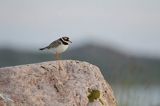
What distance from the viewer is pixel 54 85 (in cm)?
1192

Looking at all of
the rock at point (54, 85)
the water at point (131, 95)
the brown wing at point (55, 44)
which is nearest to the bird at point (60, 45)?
the brown wing at point (55, 44)

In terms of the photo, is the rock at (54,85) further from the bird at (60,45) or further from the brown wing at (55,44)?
the brown wing at (55,44)

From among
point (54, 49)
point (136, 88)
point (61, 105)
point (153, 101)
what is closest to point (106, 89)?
point (61, 105)

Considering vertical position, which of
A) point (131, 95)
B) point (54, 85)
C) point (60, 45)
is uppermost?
point (60, 45)

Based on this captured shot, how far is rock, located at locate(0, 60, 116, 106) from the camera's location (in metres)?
11.4

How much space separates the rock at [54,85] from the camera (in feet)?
37.5

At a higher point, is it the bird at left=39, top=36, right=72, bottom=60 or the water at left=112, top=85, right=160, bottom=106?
the bird at left=39, top=36, right=72, bottom=60

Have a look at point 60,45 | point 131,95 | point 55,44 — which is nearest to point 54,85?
point 60,45

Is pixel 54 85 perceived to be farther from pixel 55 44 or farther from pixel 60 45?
pixel 55 44

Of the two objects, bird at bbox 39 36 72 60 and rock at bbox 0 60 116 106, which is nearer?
rock at bbox 0 60 116 106

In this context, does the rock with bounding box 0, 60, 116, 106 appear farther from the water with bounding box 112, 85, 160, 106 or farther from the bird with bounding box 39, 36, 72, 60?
the water with bounding box 112, 85, 160, 106

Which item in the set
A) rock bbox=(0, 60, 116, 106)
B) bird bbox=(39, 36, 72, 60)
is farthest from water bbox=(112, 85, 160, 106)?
rock bbox=(0, 60, 116, 106)

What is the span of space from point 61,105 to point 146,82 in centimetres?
748

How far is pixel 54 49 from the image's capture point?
15531 mm
